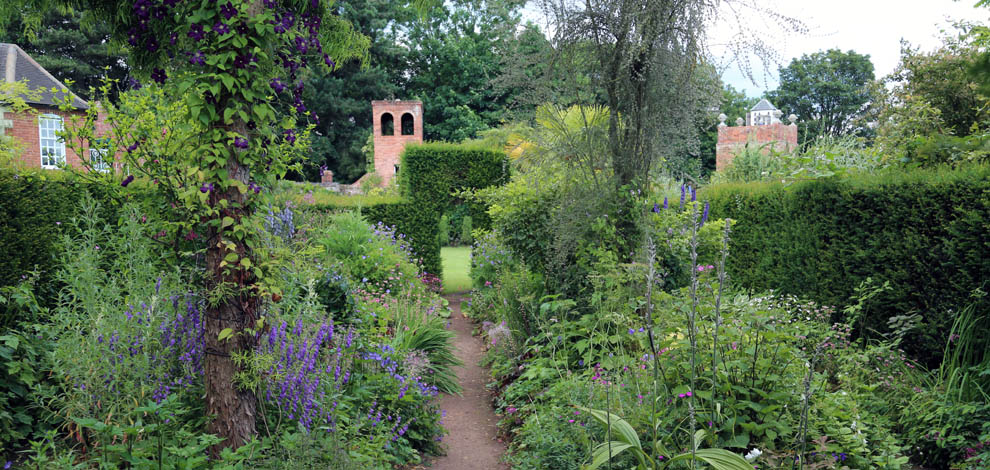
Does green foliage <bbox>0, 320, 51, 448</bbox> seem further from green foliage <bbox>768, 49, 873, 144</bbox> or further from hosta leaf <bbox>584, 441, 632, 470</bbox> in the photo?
green foliage <bbox>768, 49, 873, 144</bbox>

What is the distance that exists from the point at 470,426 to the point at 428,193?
738cm

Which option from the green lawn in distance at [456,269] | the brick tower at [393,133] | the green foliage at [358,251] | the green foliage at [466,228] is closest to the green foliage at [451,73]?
the brick tower at [393,133]

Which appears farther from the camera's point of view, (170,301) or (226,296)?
(170,301)

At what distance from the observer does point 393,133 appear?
24219 mm

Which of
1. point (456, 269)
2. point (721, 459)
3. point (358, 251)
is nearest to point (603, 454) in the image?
point (721, 459)

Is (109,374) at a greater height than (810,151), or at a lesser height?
lesser

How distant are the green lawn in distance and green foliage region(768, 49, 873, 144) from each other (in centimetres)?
2688

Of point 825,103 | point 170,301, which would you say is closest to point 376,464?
point 170,301

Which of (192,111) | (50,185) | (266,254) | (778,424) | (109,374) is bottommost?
(778,424)

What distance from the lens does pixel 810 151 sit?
7.63 metres

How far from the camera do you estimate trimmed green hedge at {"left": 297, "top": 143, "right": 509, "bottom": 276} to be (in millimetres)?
10628

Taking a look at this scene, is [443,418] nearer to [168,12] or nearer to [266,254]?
[266,254]

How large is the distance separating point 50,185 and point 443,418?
3.59 metres

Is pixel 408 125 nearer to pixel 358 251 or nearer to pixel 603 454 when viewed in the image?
pixel 358 251
